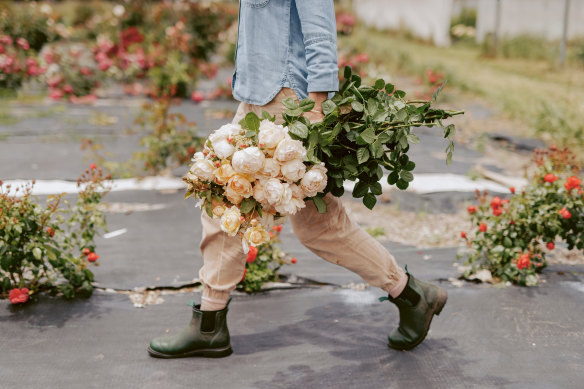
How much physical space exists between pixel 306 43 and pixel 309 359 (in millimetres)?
1165

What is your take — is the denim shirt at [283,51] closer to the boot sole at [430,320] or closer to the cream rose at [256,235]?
the cream rose at [256,235]

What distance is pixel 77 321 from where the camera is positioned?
9.03 feet

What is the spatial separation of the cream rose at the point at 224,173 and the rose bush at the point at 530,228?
1.58m

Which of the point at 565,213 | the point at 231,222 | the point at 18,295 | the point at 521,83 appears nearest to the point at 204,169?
the point at 231,222

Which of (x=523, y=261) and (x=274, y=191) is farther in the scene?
(x=523, y=261)

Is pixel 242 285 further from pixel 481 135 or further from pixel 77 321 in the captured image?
pixel 481 135

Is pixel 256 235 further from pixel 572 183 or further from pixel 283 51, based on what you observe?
pixel 572 183

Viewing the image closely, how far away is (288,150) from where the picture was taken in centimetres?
202

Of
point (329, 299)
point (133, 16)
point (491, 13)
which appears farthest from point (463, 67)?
point (329, 299)

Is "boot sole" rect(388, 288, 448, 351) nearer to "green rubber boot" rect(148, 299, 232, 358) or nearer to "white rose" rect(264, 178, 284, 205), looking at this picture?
"green rubber boot" rect(148, 299, 232, 358)

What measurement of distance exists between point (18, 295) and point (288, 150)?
59.0 inches

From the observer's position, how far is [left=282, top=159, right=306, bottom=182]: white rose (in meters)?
2.05

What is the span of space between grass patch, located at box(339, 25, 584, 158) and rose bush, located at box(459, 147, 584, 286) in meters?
2.77

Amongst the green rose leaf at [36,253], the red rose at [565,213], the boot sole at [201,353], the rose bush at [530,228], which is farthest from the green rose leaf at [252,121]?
the red rose at [565,213]
